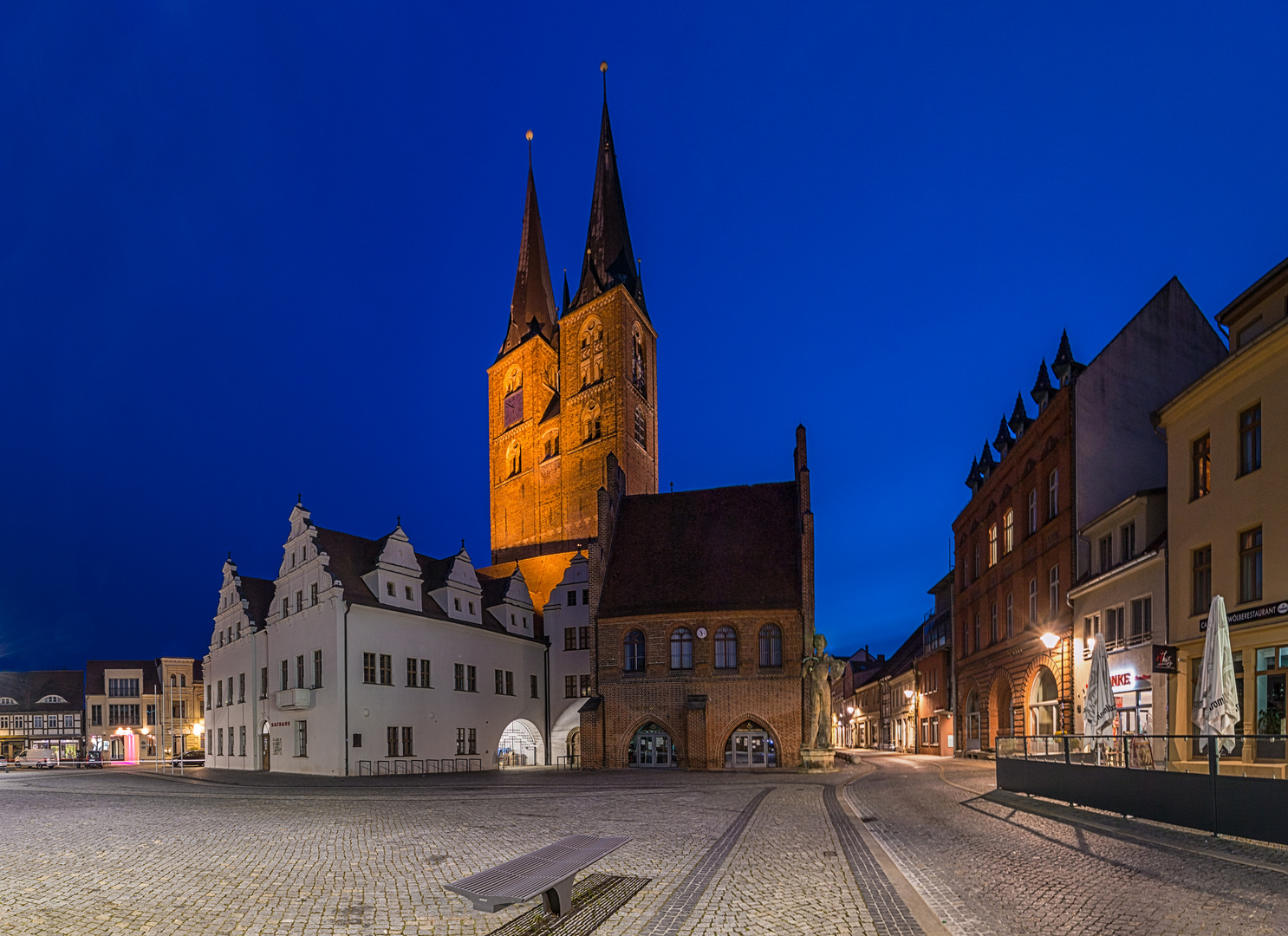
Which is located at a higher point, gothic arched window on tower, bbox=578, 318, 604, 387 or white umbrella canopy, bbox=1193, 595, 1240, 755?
gothic arched window on tower, bbox=578, 318, 604, 387

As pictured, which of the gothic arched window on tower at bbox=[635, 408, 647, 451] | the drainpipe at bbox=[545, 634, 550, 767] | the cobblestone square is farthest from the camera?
the gothic arched window on tower at bbox=[635, 408, 647, 451]

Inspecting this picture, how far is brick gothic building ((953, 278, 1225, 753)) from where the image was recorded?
104ft

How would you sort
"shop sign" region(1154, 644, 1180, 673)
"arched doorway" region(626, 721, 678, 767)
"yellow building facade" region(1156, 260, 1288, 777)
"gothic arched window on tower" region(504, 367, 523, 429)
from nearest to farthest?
"yellow building facade" region(1156, 260, 1288, 777) → "shop sign" region(1154, 644, 1180, 673) → "arched doorway" region(626, 721, 678, 767) → "gothic arched window on tower" region(504, 367, 523, 429)

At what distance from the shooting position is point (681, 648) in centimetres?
3756

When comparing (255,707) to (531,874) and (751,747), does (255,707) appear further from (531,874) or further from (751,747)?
(531,874)

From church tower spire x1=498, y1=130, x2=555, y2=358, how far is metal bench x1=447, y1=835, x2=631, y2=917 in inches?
2392

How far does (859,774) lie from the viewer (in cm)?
3044

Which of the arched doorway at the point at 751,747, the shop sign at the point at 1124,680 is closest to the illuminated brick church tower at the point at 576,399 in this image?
the arched doorway at the point at 751,747

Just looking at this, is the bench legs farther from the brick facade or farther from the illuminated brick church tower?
the illuminated brick church tower

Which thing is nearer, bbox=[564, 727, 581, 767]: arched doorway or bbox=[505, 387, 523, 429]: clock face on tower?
bbox=[564, 727, 581, 767]: arched doorway

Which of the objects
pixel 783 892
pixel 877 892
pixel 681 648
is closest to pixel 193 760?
pixel 681 648

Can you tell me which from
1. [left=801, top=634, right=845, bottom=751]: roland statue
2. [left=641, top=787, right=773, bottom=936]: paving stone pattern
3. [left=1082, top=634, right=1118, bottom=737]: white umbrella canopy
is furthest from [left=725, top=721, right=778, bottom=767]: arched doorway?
[left=641, top=787, right=773, bottom=936]: paving stone pattern

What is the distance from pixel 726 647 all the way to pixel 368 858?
87.8 feet

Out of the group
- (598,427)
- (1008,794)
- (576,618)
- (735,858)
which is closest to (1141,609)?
(1008,794)
